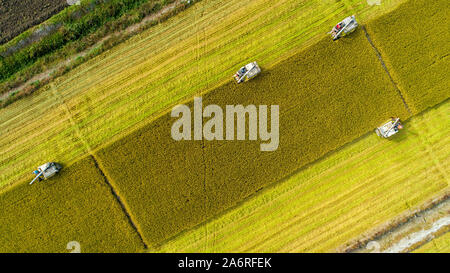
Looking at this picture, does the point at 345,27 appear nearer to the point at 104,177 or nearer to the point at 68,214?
the point at 104,177

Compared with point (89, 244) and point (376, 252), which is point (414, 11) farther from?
point (89, 244)

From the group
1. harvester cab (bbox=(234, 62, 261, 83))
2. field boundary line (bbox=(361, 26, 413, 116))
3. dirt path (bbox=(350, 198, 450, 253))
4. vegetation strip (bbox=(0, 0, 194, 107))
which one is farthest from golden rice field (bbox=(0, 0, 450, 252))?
vegetation strip (bbox=(0, 0, 194, 107))

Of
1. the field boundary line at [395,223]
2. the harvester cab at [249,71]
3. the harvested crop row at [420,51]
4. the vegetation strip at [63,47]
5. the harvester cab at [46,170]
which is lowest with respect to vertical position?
the field boundary line at [395,223]

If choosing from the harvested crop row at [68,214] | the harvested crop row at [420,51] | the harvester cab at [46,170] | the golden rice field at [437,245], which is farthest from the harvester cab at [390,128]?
the harvester cab at [46,170]

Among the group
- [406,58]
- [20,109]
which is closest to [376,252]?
[406,58]

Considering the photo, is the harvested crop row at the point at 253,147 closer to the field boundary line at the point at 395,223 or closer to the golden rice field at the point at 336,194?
the golden rice field at the point at 336,194

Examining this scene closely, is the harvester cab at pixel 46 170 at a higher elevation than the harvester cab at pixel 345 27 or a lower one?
higher
